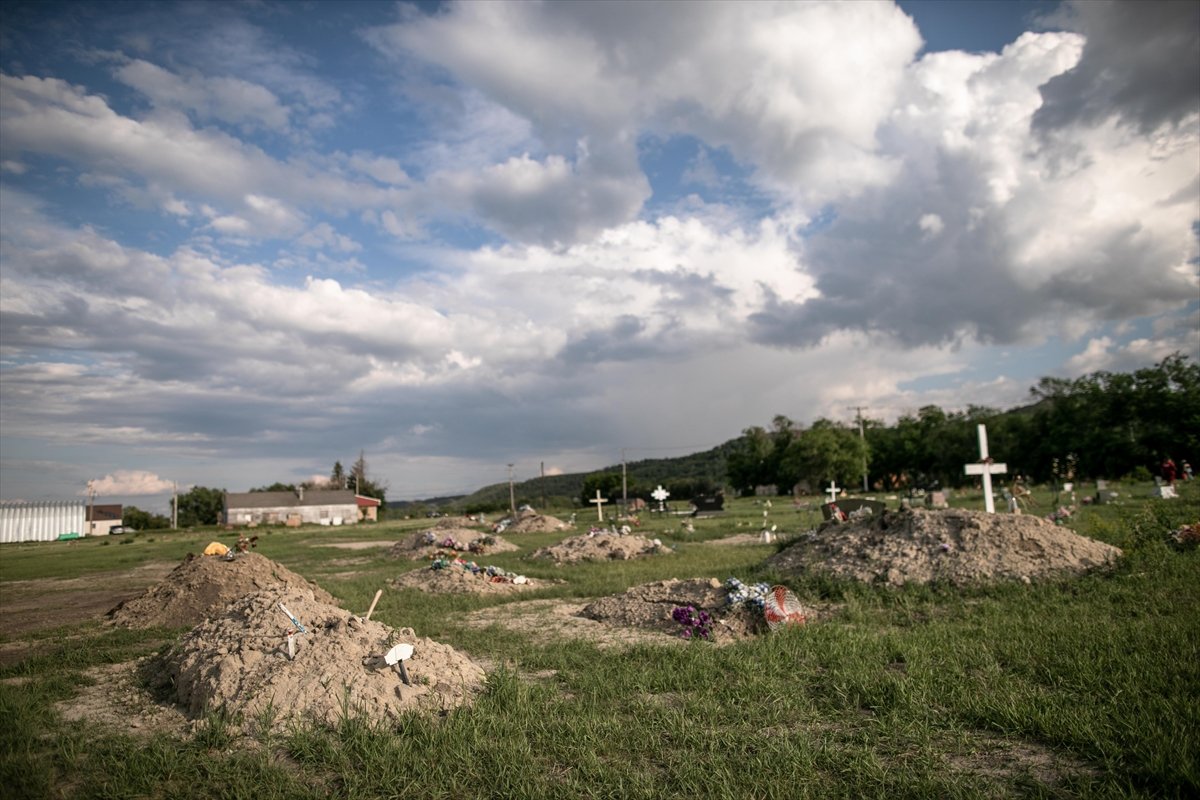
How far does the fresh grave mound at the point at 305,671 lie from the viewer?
519 cm

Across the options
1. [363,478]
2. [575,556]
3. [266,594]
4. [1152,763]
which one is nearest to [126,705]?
[266,594]

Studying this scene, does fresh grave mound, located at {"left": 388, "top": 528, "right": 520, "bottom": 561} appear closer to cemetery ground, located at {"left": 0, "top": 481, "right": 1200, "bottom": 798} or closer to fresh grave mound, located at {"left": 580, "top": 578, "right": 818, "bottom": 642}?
fresh grave mound, located at {"left": 580, "top": 578, "right": 818, "bottom": 642}

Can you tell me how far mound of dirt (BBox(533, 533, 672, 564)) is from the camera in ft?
60.7

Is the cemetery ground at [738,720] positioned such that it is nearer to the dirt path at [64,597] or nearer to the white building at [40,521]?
the dirt path at [64,597]

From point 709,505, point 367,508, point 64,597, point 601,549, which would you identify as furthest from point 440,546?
point 367,508

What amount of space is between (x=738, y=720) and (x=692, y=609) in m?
3.47

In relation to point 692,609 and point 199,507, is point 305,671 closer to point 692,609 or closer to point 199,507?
point 692,609

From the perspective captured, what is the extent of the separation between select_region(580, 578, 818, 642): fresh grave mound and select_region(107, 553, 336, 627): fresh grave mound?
467cm

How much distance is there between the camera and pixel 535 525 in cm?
3334

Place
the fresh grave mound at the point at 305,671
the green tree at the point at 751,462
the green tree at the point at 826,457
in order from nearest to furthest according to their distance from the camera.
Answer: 1. the fresh grave mound at the point at 305,671
2. the green tree at the point at 826,457
3. the green tree at the point at 751,462

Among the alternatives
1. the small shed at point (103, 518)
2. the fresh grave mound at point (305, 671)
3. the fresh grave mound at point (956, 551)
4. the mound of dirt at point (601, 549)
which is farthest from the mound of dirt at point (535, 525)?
the small shed at point (103, 518)

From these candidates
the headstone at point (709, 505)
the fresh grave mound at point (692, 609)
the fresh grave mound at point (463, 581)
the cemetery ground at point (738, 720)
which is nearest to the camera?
the cemetery ground at point (738, 720)

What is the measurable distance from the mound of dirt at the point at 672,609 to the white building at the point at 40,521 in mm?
62298

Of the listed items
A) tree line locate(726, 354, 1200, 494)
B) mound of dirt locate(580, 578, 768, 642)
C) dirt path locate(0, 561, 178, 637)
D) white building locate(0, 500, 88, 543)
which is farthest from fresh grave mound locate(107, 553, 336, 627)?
white building locate(0, 500, 88, 543)
